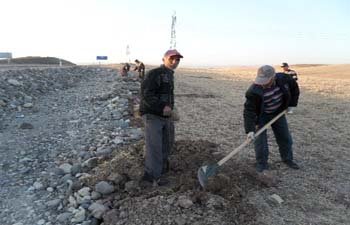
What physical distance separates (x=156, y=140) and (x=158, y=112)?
359 millimetres

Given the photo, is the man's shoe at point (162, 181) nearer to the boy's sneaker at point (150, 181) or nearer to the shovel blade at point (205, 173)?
the boy's sneaker at point (150, 181)

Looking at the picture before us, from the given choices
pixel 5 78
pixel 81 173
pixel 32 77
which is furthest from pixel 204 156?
pixel 32 77

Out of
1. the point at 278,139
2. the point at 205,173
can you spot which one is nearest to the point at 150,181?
the point at 205,173

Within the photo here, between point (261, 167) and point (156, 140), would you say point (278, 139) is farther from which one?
point (156, 140)

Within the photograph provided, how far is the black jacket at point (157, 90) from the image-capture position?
544 cm

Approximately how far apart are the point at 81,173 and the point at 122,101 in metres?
5.79

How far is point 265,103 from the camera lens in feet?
20.8

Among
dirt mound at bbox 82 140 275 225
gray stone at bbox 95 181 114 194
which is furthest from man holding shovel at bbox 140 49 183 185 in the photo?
gray stone at bbox 95 181 114 194

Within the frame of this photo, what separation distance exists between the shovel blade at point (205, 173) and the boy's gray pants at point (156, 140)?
1.73ft

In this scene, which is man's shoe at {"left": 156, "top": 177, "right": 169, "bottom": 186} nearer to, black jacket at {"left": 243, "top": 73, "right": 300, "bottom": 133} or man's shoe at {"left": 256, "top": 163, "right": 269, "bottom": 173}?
black jacket at {"left": 243, "top": 73, "right": 300, "bottom": 133}

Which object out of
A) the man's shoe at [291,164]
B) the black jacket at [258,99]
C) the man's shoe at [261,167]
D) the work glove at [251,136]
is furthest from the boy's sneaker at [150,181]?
the man's shoe at [291,164]

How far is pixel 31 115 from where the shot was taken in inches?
458

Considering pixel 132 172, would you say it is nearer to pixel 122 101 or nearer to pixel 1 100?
pixel 122 101

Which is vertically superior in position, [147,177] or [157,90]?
[157,90]
